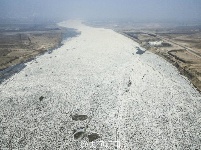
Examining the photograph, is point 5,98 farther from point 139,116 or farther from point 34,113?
point 139,116

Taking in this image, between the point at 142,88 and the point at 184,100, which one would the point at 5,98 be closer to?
the point at 142,88

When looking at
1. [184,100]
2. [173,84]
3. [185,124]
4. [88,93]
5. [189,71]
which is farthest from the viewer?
[189,71]

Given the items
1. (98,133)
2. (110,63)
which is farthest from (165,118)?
(110,63)

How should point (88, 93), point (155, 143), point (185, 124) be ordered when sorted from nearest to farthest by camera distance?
point (155, 143) < point (185, 124) < point (88, 93)

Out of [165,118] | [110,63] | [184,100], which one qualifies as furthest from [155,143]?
[110,63]

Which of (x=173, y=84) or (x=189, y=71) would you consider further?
(x=189, y=71)

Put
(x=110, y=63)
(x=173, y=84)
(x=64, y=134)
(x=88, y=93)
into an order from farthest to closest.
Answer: (x=110, y=63) → (x=173, y=84) → (x=88, y=93) → (x=64, y=134)
